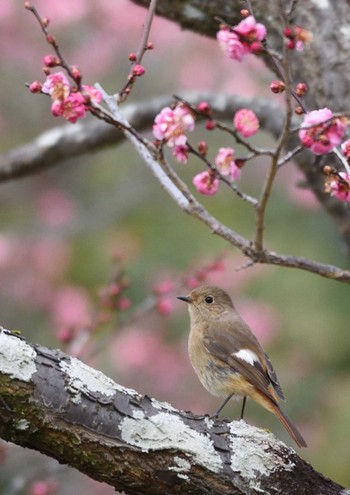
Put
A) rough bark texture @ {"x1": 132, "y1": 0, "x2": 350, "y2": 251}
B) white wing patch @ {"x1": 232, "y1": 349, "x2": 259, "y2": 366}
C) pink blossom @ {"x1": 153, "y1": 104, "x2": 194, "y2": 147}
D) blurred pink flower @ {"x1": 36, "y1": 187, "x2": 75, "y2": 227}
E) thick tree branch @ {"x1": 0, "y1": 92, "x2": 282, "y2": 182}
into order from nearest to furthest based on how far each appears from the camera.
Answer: pink blossom @ {"x1": 153, "y1": 104, "x2": 194, "y2": 147}, rough bark texture @ {"x1": 132, "y1": 0, "x2": 350, "y2": 251}, white wing patch @ {"x1": 232, "y1": 349, "x2": 259, "y2": 366}, thick tree branch @ {"x1": 0, "y1": 92, "x2": 282, "y2": 182}, blurred pink flower @ {"x1": 36, "y1": 187, "x2": 75, "y2": 227}

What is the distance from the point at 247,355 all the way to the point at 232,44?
1.82 meters

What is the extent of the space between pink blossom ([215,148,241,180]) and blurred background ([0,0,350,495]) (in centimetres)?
382

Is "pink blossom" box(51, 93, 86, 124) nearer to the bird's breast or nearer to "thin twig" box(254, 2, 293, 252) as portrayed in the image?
"thin twig" box(254, 2, 293, 252)

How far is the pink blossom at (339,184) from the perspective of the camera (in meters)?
2.73

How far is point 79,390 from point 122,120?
0.77 m

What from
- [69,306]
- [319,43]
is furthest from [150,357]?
[319,43]

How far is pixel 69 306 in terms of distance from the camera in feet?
24.2

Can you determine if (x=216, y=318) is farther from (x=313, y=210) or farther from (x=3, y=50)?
(x=3, y=50)

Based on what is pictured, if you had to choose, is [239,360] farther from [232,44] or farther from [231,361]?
[232,44]

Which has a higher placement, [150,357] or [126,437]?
[150,357]

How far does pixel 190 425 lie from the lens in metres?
2.81

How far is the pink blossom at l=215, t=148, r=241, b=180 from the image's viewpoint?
273cm

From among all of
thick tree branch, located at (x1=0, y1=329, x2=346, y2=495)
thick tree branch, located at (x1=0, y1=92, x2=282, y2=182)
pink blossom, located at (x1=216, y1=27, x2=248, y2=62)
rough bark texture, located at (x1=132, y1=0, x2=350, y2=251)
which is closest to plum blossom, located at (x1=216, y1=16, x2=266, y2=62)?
pink blossom, located at (x1=216, y1=27, x2=248, y2=62)

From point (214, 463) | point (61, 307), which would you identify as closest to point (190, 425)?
point (214, 463)
